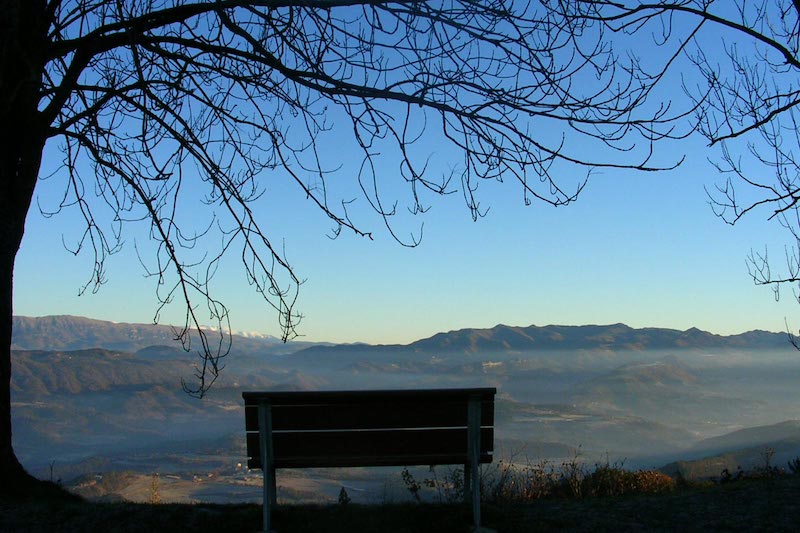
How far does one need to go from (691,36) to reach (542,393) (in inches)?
7597

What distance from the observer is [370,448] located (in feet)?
16.1

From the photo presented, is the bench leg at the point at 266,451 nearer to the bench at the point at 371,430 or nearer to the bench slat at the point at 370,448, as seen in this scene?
the bench at the point at 371,430

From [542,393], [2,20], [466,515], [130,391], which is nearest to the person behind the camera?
[466,515]

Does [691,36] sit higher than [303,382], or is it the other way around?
[691,36]

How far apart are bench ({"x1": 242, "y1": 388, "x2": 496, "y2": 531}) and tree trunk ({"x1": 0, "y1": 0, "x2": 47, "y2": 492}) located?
7.51 feet

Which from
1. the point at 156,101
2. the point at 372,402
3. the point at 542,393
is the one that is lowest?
the point at 542,393

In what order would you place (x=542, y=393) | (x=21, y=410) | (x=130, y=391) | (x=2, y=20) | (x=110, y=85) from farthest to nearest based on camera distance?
(x=542, y=393), (x=130, y=391), (x=21, y=410), (x=110, y=85), (x=2, y=20)

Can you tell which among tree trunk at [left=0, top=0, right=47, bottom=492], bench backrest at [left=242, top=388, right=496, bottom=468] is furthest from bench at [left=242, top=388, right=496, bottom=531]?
tree trunk at [left=0, top=0, right=47, bottom=492]

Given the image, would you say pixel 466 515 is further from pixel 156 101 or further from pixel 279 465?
pixel 156 101

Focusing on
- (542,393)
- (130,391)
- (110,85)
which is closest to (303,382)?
(130,391)

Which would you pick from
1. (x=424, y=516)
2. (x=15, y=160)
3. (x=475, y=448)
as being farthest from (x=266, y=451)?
(x=15, y=160)

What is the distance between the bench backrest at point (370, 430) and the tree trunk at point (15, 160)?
2285mm

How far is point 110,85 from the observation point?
6746 mm

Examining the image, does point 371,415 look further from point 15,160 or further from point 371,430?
point 15,160
